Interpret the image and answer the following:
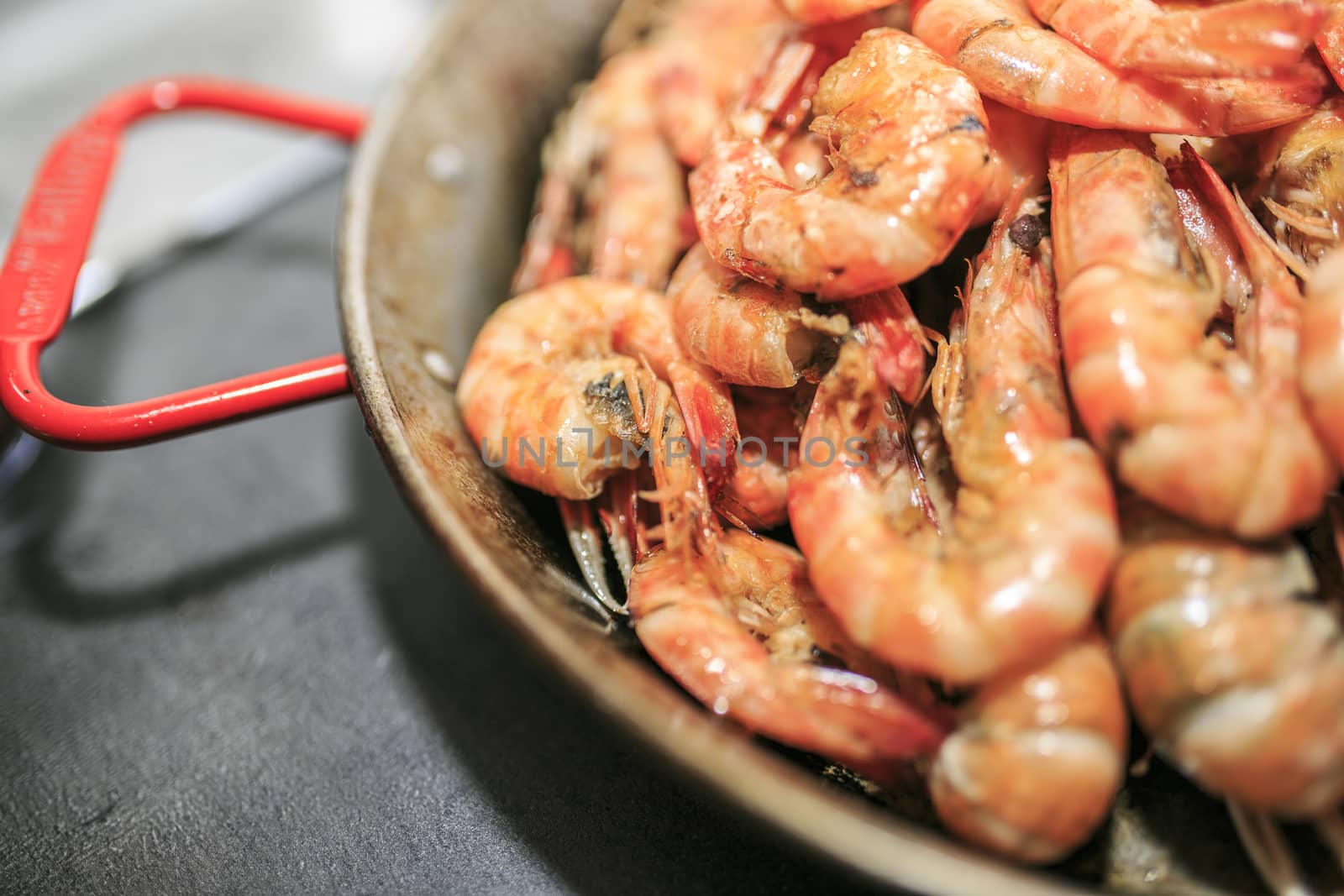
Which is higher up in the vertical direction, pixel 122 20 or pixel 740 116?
pixel 740 116

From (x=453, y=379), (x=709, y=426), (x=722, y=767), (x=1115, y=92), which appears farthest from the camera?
(x=453, y=379)

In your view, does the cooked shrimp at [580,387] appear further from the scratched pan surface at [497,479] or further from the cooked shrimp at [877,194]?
the cooked shrimp at [877,194]

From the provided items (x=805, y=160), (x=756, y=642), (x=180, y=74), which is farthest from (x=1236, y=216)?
(x=180, y=74)

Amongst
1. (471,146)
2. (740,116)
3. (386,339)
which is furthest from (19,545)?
(740,116)

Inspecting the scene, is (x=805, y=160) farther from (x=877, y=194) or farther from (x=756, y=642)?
(x=756, y=642)

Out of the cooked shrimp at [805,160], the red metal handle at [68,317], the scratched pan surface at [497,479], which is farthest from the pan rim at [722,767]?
the cooked shrimp at [805,160]

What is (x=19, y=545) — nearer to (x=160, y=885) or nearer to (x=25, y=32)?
(x=160, y=885)
